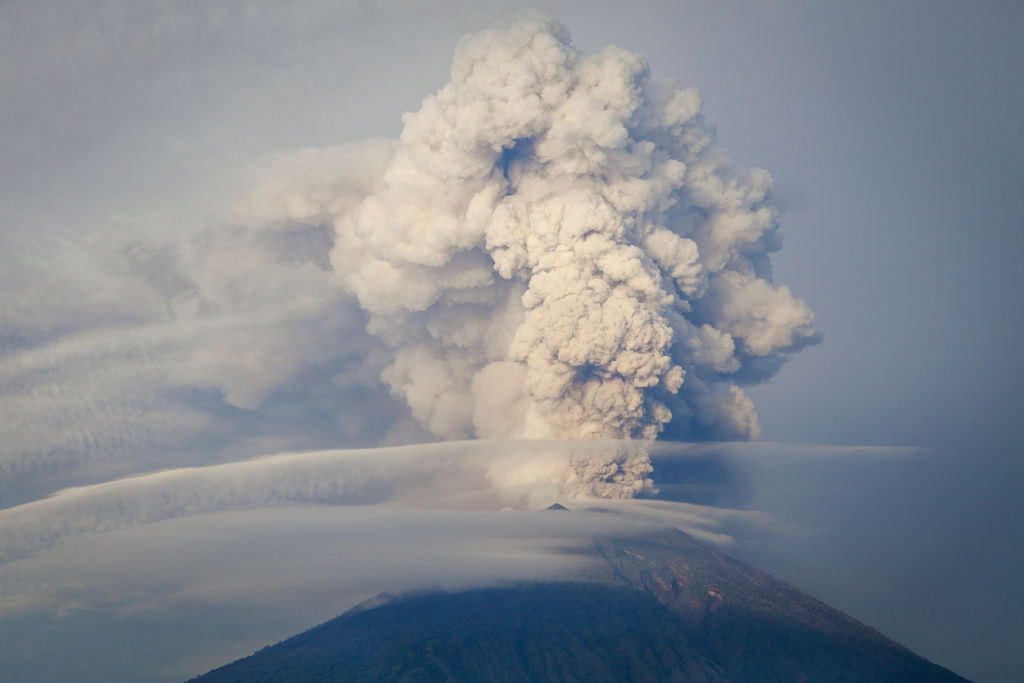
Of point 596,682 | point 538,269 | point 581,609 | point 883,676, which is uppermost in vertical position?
point 538,269

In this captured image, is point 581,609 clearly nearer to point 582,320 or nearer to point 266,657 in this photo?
point 266,657

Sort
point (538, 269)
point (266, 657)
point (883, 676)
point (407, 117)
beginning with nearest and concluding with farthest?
point (538, 269)
point (407, 117)
point (883, 676)
point (266, 657)

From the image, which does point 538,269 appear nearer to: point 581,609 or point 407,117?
point 407,117

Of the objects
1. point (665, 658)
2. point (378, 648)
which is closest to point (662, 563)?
point (665, 658)

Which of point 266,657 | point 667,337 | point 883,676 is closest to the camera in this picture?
point 667,337

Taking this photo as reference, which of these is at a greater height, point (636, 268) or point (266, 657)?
point (636, 268)

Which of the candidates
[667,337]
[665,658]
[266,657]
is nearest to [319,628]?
[266,657]

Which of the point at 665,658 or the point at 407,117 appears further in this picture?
the point at 665,658
